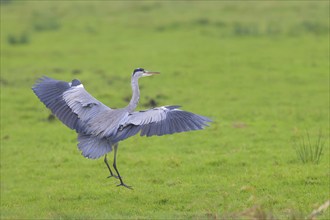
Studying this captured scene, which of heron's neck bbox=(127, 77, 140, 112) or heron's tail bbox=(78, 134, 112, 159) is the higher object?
heron's neck bbox=(127, 77, 140, 112)

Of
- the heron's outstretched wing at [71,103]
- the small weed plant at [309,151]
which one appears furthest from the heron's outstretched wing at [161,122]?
the small weed plant at [309,151]

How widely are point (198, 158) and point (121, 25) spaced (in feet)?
56.7

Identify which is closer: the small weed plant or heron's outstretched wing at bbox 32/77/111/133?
heron's outstretched wing at bbox 32/77/111/133

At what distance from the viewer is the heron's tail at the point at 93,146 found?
8836 mm

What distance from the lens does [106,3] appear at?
34.3 meters

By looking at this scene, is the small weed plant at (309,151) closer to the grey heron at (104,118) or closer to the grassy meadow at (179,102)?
the grassy meadow at (179,102)

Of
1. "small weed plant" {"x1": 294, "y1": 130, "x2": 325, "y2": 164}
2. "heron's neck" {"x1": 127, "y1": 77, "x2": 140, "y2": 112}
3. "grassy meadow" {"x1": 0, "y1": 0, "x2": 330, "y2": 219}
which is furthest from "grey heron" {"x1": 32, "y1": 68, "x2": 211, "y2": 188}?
"small weed plant" {"x1": 294, "y1": 130, "x2": 325, "y2": 164}

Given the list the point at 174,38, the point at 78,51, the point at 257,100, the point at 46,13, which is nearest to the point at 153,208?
the point at 257,100

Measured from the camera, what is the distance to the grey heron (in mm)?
8617

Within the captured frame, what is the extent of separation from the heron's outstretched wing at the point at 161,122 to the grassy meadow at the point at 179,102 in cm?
113

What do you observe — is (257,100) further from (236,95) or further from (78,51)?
(78,51)

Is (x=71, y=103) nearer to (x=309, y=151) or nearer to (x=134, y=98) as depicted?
(x=134, y=98)

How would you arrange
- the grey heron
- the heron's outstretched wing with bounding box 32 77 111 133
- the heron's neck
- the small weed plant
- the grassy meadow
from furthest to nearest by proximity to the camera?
the small weed plant, the grassy meadow, the heron's outstretched wing with bounding box 32 77 111 133, the heron's neck, the grey heron

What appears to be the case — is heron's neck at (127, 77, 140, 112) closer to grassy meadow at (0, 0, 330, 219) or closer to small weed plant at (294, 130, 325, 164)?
grassy meadow at (0, 0, 330, 219)
